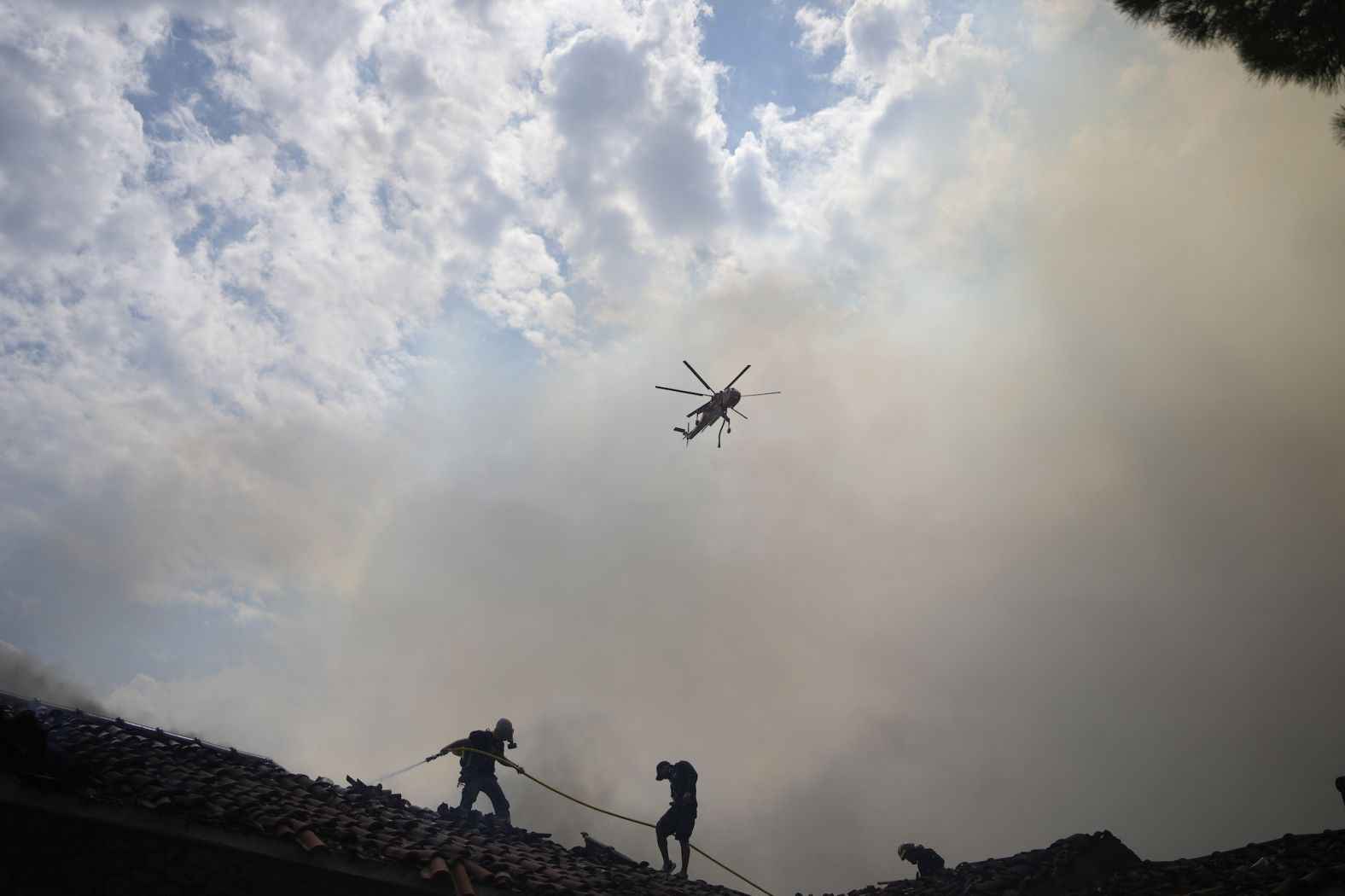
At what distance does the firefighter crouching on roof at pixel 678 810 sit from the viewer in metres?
16.7

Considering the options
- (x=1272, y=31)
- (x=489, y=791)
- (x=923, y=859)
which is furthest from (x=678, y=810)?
(x=1272, y=31)

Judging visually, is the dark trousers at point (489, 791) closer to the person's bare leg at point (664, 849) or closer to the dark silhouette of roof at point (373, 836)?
the dark silhouette of roof at point (373, 836)

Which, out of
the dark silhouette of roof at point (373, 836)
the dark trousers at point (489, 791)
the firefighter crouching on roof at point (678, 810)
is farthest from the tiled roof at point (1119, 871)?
the dark trousers at point (489, 791)

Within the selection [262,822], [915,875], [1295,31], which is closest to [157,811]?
A: [262,822]

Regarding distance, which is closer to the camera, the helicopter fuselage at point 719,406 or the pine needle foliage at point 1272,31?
the pine needle foliage at point 1272,31

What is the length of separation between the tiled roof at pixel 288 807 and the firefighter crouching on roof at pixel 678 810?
163 centimetres

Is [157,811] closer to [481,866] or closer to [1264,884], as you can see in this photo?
[481,866]

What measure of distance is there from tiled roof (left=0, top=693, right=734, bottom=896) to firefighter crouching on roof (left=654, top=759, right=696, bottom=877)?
1.63m

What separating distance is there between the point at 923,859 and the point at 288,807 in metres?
14.7

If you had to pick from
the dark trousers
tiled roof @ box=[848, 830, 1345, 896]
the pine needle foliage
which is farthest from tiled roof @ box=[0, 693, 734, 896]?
the pine needle foliage

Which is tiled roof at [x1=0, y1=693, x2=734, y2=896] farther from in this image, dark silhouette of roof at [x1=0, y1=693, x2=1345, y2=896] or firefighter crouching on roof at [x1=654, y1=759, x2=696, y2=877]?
firefighter crouching on roof at [x1=654, y1=759, x2=696, y2=877]

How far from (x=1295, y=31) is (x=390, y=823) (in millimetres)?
14559

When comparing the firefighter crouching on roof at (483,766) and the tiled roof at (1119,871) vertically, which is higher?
the firefighter crouching on roof at (483,766)

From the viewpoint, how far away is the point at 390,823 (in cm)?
1168
